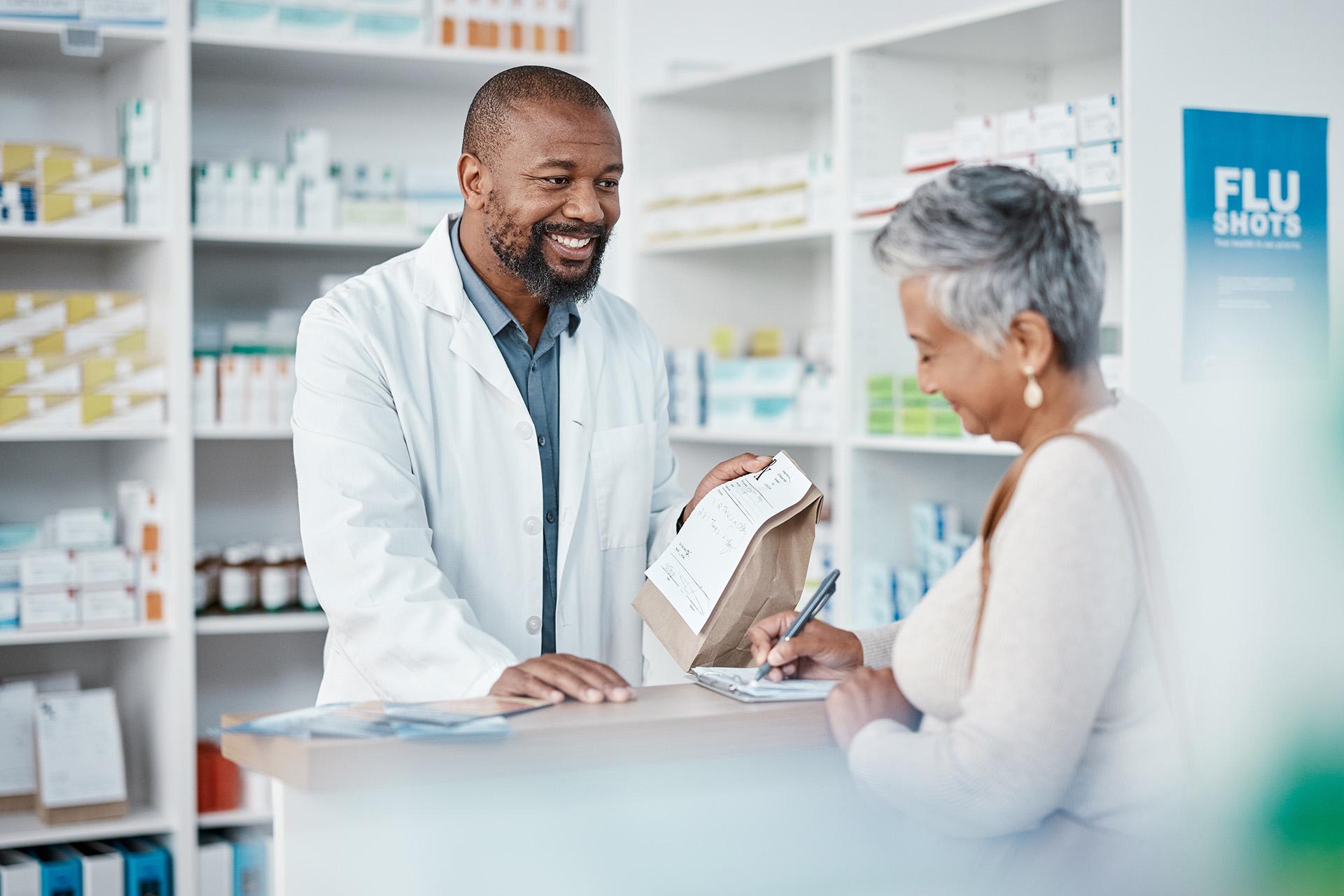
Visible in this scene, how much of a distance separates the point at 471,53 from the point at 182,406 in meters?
1.19

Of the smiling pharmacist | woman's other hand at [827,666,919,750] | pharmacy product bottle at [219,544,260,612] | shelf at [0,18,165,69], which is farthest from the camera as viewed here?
pharmacy product bottle at [219,544,260,612]

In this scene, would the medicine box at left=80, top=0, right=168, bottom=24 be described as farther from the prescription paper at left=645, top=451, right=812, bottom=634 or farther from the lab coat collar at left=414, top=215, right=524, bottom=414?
the prescription paper at left=645, top=451, right=812, bottom=634

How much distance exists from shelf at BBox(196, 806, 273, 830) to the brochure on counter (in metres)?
2.29

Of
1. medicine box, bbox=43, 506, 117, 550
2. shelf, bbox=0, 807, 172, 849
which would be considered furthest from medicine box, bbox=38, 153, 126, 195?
shelf, bbox=0, 807, 172, 849

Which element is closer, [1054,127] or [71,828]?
[1054,127]

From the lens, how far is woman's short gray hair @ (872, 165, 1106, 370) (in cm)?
122

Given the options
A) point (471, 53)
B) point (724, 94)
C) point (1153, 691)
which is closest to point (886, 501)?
point (724, 94)

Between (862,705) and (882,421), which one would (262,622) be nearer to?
(882,421)

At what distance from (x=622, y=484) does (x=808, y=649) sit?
67 cm

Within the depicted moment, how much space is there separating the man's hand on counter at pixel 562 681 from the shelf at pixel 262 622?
2075 millimetres

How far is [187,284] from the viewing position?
3.34m

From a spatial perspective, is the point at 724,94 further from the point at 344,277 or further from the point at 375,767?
the point at 375,767

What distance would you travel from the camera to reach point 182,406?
3.34 m

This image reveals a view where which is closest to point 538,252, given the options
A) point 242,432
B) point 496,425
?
→ point 496,425
